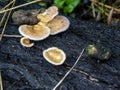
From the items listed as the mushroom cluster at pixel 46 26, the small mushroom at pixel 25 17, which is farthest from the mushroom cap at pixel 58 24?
the small mushroom at pixel 25 17

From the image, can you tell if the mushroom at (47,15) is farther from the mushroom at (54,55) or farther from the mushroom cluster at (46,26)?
the mushroom at (54,55)

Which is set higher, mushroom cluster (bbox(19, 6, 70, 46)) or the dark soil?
mushroom cluster (bbox(19, 6, 70, 46))

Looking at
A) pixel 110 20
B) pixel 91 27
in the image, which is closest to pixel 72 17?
pixel 91 27

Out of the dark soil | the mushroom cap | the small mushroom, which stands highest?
the small mushroom

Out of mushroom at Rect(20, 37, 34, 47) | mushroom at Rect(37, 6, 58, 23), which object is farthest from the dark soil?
mushroom at Rect(37, 6, 58, 23)

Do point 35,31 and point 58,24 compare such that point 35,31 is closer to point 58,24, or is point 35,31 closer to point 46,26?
point 46,26

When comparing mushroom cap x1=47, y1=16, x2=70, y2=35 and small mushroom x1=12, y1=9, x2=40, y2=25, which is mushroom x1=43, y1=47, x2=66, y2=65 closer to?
mushroom cap x1=47, y1=16, x2=70, y2=35

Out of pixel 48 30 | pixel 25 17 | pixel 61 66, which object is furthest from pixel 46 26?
pixel 61 66
